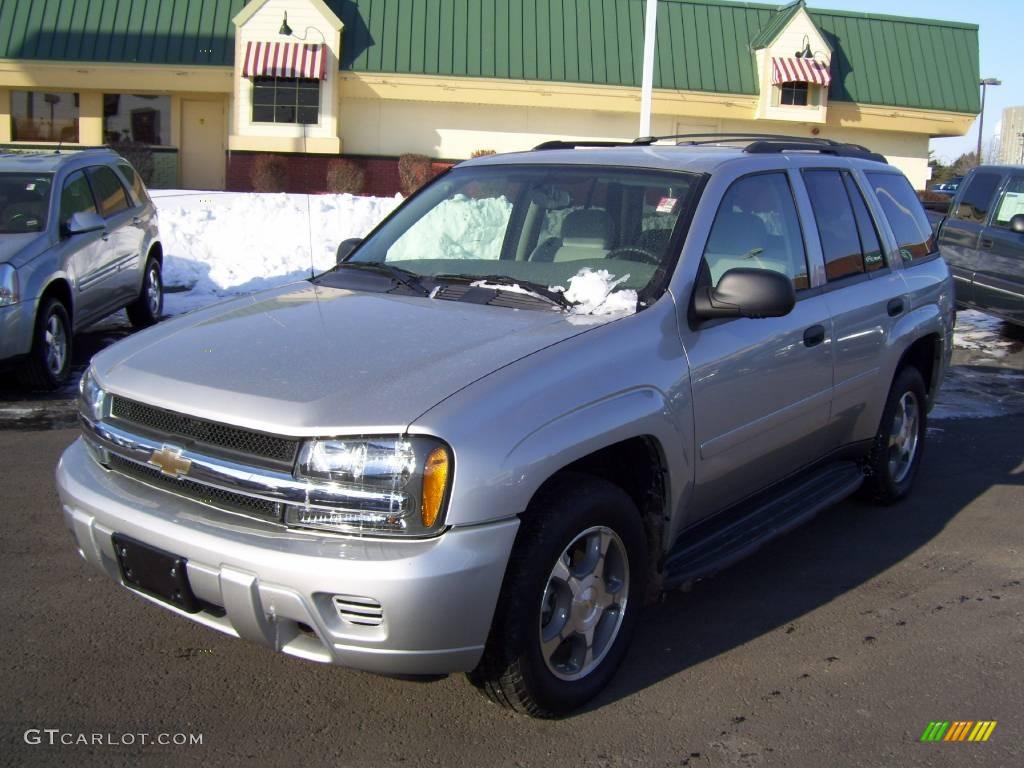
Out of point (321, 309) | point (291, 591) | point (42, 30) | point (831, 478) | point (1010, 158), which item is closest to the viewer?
point (291, 591)

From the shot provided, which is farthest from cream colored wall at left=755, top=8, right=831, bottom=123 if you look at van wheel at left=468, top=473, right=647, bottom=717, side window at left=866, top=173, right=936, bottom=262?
van wheel at left=468, top=473, right=647, bottom=717

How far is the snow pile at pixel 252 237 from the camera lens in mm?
12953

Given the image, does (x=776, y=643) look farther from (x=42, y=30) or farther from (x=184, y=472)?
(x=42, y=30)

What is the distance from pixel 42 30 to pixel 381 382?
85.9ft

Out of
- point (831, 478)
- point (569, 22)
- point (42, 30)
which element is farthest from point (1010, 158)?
point (831, 478)

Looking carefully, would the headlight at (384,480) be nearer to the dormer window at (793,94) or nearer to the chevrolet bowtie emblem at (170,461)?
the chevrolet bowtie emblem at (170,461)

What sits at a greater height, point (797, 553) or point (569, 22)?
point (569, 22)

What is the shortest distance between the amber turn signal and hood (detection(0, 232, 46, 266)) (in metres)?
5.94

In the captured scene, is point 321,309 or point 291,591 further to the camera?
point 321,309

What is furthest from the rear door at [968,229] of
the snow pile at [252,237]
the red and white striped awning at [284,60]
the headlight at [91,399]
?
the red and white striped awning at [284,60]

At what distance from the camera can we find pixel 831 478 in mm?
5117

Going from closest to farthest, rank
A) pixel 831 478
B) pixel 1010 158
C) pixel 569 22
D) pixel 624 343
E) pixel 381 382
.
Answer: pixel 381 382 < pixel 624 343 < pixel 831 478 < pixel 569 22 < pixel 1010 158

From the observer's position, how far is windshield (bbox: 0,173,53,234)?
8438 mm

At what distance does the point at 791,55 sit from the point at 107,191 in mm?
22117
